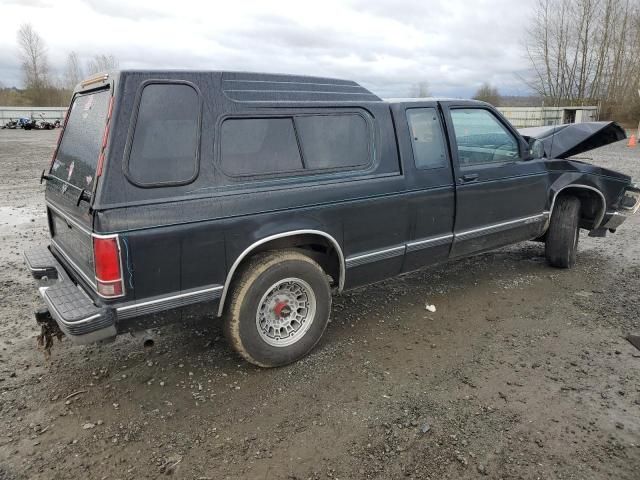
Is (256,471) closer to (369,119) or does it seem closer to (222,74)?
(222,74)

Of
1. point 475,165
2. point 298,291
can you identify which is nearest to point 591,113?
point 475,165

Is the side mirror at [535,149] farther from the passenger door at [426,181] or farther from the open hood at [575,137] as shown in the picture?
the passenger door at [426,181]

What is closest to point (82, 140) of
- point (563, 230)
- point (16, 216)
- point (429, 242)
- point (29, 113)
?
point (429, 242)

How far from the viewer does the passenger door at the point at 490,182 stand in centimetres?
448

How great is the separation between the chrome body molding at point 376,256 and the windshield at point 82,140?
6.43 ft

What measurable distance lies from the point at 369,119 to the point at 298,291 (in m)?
1.50

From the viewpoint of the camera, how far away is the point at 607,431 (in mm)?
2859

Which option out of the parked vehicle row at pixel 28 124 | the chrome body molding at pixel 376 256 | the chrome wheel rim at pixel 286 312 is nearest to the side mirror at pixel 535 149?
the chrome body molding at pixel 376 256

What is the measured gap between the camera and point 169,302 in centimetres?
302

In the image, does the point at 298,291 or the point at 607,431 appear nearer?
the point at 607,431

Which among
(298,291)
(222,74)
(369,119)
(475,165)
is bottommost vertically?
(298,291)

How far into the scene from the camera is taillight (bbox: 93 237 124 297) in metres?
2.76

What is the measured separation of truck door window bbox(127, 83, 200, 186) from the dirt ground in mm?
1498

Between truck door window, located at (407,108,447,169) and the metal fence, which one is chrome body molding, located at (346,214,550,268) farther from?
the metal fence
